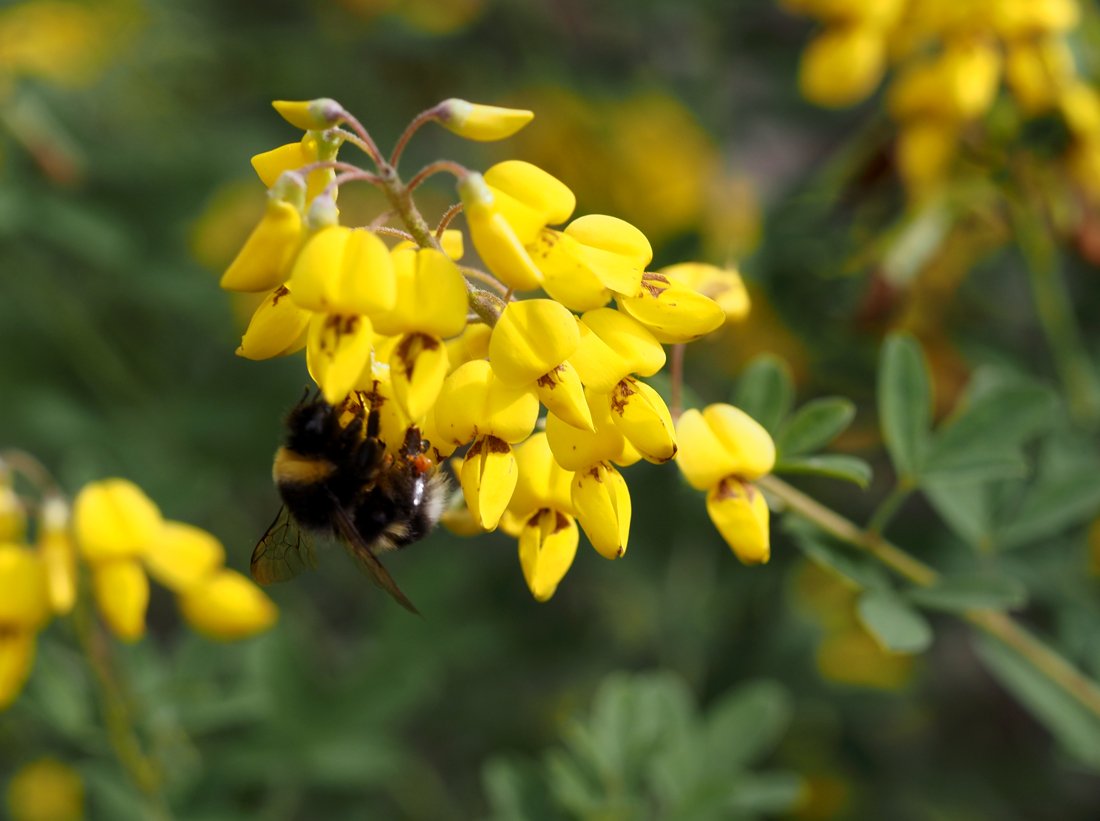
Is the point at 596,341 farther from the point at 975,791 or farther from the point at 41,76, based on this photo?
the point at 41,76

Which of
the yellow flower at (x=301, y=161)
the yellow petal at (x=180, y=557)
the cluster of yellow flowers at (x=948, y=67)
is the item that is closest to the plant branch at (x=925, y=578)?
the yellow flower at (x=301, y=161)

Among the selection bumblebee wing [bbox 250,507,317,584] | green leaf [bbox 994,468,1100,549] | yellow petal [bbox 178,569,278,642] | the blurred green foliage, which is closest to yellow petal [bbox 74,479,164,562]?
yellow petal [bbox 178,569,278,642]

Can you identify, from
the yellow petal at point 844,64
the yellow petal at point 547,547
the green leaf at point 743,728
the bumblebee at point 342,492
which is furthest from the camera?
the yellow petal at point 844,64

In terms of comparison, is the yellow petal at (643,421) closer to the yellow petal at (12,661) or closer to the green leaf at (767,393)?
the green leaf at (767,393)

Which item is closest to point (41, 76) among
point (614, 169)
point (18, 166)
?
point (18, 166)

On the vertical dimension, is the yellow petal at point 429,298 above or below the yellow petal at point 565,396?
above

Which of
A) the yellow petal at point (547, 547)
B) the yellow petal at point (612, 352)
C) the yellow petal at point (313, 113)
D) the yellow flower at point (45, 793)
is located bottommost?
the yellow flower at point (45, 793)
